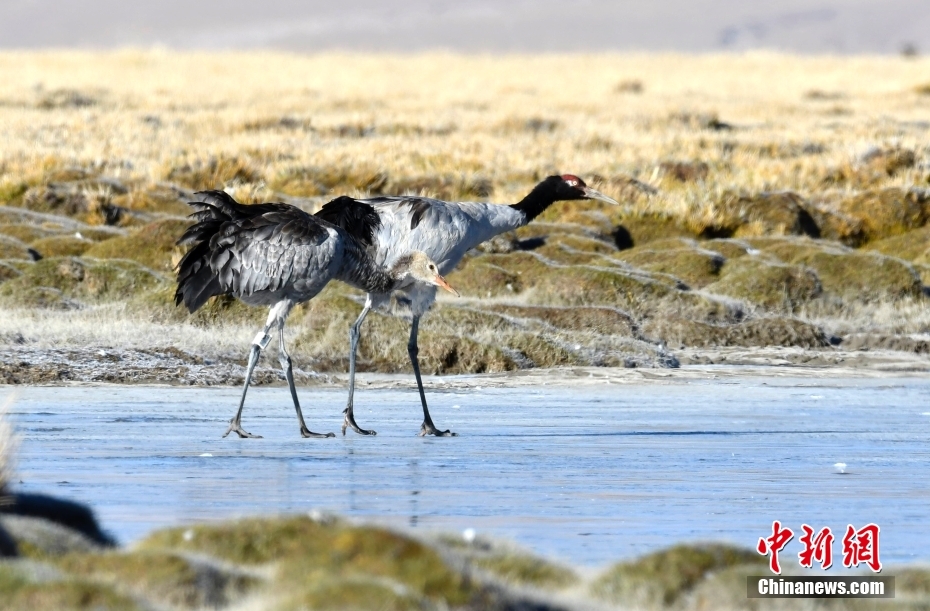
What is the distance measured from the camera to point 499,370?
17.5m

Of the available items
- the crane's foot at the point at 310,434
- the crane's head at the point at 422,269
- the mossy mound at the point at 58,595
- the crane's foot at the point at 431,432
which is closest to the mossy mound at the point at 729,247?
the crane's head at the point at 422,269

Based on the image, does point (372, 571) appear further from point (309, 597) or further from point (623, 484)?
point (623, 484)

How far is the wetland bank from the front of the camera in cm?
548

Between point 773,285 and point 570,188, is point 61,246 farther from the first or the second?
point 570,188

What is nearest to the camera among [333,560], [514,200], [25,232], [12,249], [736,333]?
[333,560]

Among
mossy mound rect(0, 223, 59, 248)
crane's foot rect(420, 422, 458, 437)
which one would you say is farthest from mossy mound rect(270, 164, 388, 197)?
crane's foot rect(420, 422, 458, 437)

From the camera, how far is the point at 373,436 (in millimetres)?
12211

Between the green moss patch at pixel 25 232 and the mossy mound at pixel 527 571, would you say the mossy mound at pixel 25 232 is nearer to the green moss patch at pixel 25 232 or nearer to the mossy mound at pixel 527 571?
the green moss patch at pixel 25 232

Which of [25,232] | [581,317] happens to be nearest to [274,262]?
[581,317]

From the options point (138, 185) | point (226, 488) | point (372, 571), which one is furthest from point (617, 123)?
point (372, 571)

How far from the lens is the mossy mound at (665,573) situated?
5.28 m

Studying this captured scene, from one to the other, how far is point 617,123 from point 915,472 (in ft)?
148

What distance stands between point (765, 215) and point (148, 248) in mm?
11288

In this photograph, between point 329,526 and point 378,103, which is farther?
point 378,103
